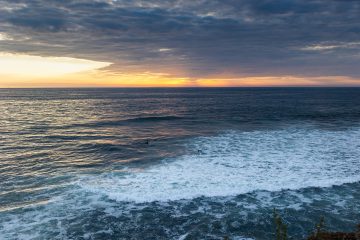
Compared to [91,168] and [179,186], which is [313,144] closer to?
[179,186]

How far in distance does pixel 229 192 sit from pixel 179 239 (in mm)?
6101

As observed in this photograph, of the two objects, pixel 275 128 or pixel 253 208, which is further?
pixel 275 128

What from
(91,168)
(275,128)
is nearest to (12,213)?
(91,168)

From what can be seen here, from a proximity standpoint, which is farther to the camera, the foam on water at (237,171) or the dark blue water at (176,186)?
the foam on water at (237,171)

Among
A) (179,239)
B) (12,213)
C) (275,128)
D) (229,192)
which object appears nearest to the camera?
(179,239)

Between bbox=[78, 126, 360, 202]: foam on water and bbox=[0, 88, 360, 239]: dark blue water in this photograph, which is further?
bbox=[78, 126, 360, 202]: foam on water

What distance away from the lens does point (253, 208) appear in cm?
1620

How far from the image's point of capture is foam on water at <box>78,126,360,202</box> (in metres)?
18.9

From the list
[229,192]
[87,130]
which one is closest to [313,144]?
[229,192]

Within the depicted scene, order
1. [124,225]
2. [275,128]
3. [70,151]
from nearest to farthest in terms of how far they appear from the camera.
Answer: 1. [124,225]
2. [70,151]
3. [275,128]

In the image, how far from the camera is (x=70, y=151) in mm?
30125

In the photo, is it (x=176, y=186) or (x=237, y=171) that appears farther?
(x=237, y=171)

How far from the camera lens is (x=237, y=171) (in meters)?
22.5

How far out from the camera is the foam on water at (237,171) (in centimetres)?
1886
